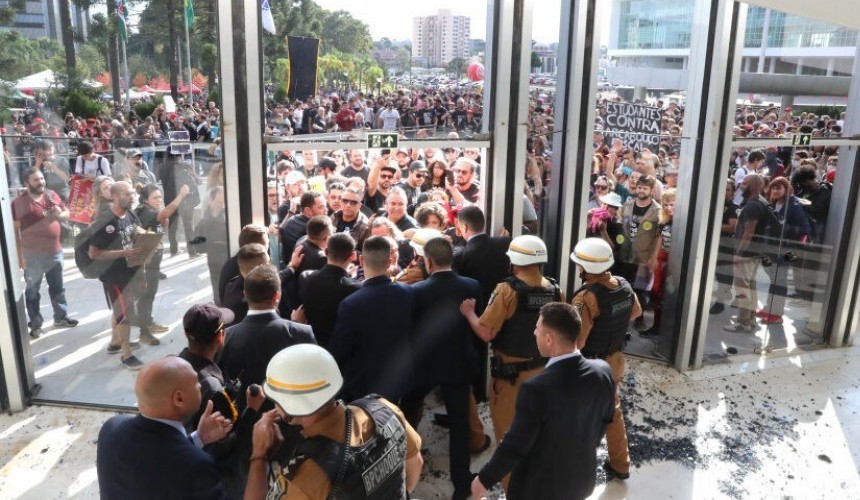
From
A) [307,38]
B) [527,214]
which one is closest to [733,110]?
[527,214]

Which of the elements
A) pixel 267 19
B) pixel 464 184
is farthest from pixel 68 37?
pixel 464 184

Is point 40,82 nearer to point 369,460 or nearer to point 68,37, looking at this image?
point 68,37

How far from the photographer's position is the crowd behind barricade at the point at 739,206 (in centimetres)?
612

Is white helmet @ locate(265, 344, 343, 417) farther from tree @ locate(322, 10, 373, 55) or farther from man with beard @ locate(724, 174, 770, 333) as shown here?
→ man with beard @ locate(724, 174, 770, 333)

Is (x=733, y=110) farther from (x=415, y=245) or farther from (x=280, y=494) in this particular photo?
(x=280, y=494)

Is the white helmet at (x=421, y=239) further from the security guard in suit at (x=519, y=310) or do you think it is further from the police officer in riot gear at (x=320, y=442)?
the police officer in riot gear at (x=320, y=442)

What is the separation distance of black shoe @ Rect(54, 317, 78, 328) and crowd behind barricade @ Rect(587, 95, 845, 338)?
14.8 feet

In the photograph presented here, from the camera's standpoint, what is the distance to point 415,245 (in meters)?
4.54

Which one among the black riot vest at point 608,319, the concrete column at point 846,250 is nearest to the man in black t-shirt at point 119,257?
the black riot vest at point 608,319

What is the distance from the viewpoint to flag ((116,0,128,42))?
4.63m

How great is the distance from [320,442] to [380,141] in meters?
3.00

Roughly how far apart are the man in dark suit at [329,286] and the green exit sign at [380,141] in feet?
3.67

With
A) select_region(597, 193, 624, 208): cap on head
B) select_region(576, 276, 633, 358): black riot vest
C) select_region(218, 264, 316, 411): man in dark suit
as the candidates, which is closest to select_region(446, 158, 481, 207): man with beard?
select_region(597, 193, 624, 208): cap on head

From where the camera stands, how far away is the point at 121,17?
465cm
